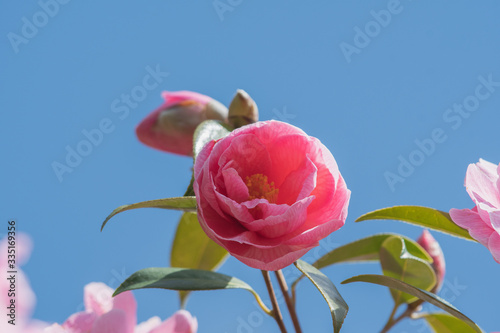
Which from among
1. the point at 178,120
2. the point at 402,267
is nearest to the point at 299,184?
the point at 402,267

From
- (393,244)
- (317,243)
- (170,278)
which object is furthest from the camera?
(393,244)

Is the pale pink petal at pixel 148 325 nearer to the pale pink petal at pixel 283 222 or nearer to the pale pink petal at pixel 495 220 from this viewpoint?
the pale pink petal at pixel 283 222

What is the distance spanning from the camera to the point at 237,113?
1.01m

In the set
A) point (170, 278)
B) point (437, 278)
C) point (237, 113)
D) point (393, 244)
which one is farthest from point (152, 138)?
point (437, 278)

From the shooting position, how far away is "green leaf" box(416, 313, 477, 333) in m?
1.07

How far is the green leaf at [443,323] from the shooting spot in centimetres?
107

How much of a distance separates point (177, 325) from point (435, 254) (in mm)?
562

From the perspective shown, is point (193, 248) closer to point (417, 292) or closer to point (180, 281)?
point (180, 281)

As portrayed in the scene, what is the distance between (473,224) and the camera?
71 centimetres

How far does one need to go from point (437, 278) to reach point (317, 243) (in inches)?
20.3

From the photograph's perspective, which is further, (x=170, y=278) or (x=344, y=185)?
(x=170, y=278)

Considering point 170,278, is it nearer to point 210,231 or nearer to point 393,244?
point 210,231

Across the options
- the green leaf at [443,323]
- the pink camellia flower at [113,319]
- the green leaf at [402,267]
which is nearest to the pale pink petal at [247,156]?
the pink camellia flower at [113,319]

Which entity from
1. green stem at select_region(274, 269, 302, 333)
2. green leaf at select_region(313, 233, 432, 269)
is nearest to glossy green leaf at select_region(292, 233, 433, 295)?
green leaf at select_region(313, 233, 432, 269)
